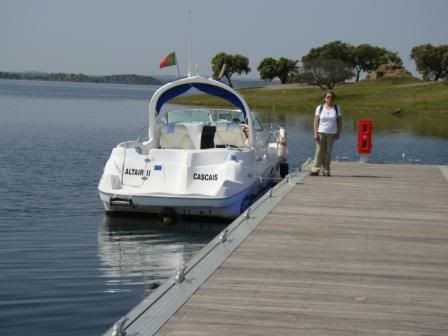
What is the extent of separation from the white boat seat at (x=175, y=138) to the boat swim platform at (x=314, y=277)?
4484 mm

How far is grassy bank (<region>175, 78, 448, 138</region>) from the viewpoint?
79.4 meters

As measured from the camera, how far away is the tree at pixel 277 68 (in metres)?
169

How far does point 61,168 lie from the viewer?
2453cm

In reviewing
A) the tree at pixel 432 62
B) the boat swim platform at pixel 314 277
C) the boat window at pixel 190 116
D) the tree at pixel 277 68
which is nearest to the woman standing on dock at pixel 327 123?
the boat window at pixel 190 116

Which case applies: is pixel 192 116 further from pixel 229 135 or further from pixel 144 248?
pixel 144 248

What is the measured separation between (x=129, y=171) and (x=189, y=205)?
1516 mm

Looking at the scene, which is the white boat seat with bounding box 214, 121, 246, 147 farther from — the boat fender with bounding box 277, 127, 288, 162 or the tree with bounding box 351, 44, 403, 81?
the tree with bounding box 351, 44, 403, 81

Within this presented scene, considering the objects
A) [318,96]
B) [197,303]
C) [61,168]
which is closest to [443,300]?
[197,303]

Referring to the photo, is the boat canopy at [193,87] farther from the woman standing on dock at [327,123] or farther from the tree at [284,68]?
the tree at [284,68]

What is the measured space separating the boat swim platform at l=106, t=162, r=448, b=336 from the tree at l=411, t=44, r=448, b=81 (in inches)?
4552

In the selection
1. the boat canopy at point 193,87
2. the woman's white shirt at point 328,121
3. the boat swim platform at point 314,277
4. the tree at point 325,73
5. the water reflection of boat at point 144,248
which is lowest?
the water reflection of boat at point 144,248

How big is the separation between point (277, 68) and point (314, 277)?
161 meters

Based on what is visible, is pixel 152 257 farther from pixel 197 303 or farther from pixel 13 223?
pixel 197 303

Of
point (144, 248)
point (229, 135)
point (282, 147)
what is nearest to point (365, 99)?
point (282, 147)
